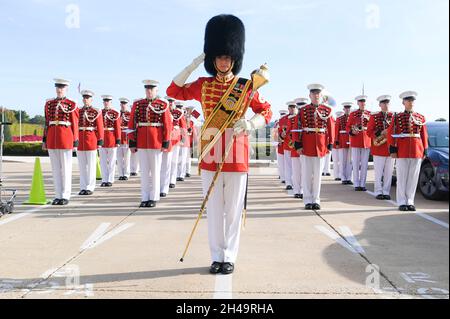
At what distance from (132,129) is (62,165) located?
153 cm

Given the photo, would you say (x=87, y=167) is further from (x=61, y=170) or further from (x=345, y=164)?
(x=345, y=164)

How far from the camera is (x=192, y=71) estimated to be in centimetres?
436

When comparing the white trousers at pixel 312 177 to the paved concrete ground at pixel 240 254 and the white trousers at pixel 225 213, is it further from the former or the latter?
the white trousers at pixel 225 213

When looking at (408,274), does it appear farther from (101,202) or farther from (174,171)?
(174,171)

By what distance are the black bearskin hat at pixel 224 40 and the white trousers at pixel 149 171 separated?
3871 millimetres

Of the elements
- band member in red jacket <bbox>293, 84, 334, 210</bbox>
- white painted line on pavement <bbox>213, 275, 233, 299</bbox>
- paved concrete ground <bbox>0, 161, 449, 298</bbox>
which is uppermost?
band member in red jacket <bbox>293, 84, 334, 210</bbox>

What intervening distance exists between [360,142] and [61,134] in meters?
6.94

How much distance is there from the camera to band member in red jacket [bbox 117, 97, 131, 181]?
1340 centimetres

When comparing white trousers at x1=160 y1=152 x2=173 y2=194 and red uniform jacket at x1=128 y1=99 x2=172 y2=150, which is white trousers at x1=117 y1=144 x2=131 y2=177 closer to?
white trousers at x1=160 y1=152 x2=173 y2=194

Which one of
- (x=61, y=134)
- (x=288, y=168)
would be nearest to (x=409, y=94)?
(x=288, y=168)

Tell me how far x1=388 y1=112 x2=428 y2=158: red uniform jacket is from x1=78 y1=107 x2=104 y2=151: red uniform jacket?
6109mm

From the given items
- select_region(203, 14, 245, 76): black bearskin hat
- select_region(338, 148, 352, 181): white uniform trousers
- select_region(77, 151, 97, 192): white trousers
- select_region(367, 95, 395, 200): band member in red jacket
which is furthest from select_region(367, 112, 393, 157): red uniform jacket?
select_region(77, 151, 97, 192): white trousers

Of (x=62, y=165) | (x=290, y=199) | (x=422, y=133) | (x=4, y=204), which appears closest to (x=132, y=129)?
(x=62, y=165)
